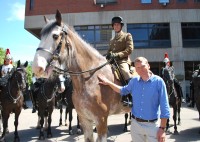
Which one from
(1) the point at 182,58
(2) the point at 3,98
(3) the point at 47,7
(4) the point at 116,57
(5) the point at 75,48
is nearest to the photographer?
(5) the point at 75,48

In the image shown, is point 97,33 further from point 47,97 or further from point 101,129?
point 101,129

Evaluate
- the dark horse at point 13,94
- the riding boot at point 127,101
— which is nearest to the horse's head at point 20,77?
the dark horse at point 13,94

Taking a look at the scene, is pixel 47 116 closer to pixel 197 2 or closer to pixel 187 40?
pixel 187 40

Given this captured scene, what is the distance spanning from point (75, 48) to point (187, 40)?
28849 mm

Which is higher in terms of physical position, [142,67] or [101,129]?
[142,67]

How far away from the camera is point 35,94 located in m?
11.5

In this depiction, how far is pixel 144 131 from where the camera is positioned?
13.3 ft

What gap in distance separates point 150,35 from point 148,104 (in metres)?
28.1

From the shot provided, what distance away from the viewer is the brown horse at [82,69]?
421 cm

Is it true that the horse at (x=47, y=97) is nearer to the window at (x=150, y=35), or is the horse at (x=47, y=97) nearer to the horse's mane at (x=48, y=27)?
the horse's mane at (x=48, y=27)

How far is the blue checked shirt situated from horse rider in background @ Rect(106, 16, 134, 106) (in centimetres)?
115

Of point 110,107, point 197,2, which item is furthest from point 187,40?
point 110,107

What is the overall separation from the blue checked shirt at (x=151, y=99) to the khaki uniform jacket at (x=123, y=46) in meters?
1.49

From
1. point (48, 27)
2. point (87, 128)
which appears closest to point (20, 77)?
point (87, 128)
